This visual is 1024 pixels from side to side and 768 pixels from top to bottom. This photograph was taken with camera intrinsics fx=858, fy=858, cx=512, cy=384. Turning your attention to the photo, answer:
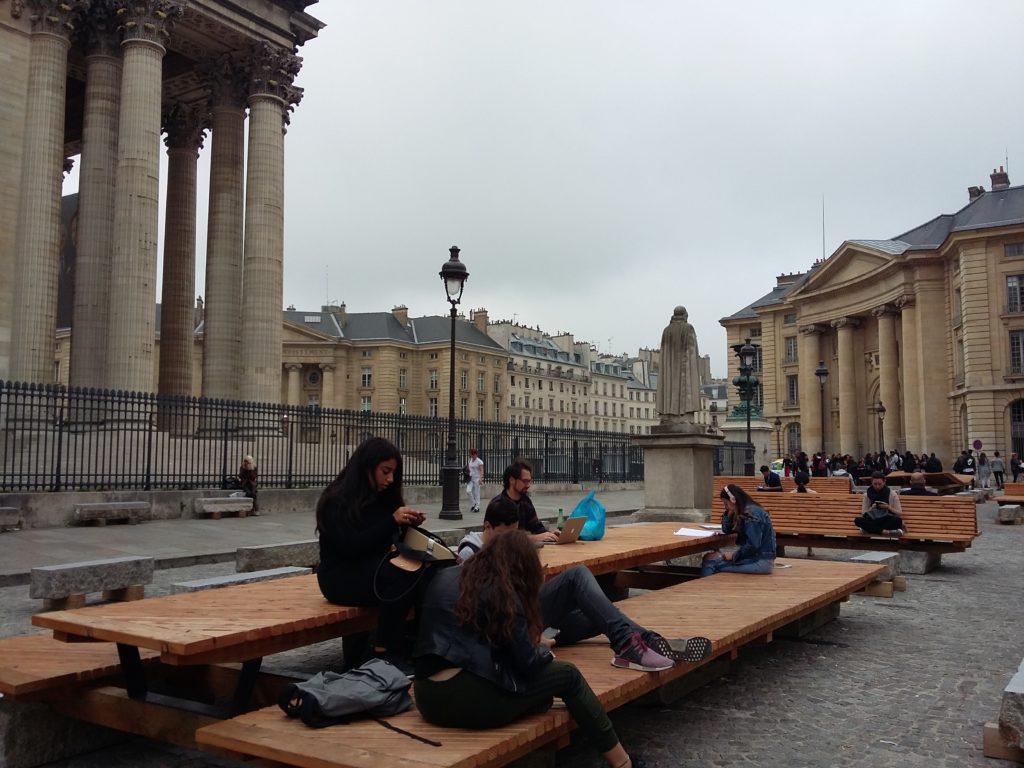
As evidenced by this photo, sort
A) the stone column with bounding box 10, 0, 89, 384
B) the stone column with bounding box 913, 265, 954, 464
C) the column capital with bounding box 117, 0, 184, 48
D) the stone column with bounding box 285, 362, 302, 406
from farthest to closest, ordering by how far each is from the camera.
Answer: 1. the stone column with bounding box 285, 362, 302, 406
2. the stone column with bounding box 913, 265, 954, 464
3. the column capital with bounding box 117, 0, 184, 48
4. the stone column with bounding box 10, 0, 89, 384

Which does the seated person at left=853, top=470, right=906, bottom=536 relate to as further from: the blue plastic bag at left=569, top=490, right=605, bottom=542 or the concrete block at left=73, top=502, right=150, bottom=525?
the concrete block at left=73, top=502, right=150, bottom=525

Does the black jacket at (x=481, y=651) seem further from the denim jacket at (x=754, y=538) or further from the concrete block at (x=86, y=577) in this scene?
the concrete block at (x=86, y=577)

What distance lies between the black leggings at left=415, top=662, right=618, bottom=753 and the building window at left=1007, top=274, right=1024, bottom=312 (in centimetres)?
5113

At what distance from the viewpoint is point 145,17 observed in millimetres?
22219

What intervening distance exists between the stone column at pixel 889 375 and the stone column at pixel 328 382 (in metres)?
49.7

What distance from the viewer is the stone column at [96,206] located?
77.0 feet

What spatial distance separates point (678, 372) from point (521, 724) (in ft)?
37.3

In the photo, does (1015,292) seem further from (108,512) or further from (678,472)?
(108,512)

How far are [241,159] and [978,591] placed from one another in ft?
79.5

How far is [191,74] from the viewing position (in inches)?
1113

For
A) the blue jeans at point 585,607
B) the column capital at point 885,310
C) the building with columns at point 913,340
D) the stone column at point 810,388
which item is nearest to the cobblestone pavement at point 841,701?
the blue jeans at point 585,607

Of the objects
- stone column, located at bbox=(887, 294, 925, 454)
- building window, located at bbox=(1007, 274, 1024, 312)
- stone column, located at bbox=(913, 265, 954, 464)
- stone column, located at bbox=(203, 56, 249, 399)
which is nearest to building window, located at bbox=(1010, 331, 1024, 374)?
building window, located at bbox=(1007, 274, 1024, 312)

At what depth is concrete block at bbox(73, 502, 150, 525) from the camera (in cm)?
1462

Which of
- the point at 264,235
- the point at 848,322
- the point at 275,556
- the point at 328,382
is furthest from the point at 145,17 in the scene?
the point at 328,382
